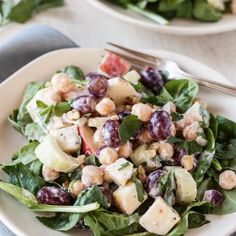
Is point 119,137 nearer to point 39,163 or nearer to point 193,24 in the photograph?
point 39,163

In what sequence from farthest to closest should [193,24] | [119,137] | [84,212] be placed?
[193,24], [119,137], [84,212]

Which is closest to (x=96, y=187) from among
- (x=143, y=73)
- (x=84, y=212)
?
(x=84, y=212)

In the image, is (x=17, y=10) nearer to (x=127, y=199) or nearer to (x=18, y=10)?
(x=18, y=10)

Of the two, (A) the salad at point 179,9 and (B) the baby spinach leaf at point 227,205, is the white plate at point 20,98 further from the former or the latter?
(A) the salad at point 179,9

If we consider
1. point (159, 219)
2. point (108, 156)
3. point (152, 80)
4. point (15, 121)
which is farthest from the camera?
point (152, 80)

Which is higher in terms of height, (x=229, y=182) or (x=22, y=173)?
(x=22, y=173)

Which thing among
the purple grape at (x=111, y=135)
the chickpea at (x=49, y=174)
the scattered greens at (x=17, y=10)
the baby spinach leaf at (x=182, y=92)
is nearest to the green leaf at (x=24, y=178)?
the chickpea at (x=49, y=174)

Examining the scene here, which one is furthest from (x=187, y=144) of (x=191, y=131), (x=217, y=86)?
(x=217, y=86)
